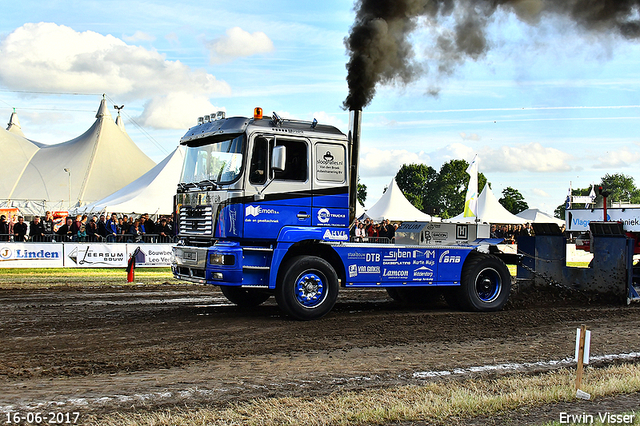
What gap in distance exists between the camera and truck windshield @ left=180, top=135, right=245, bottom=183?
9.22 m

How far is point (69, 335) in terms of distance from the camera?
8203 millimetres

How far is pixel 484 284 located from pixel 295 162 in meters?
4.38

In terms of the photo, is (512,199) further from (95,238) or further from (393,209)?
(95,238)

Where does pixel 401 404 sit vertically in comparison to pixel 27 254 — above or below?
below

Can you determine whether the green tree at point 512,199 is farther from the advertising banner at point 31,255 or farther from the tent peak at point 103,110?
the advertising banner at point 31,255

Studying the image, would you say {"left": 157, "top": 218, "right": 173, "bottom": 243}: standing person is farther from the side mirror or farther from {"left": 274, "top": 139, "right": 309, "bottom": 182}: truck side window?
the side mirror

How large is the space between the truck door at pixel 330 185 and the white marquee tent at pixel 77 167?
37.2 meters

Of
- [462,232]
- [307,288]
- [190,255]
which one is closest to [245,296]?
[190,255]

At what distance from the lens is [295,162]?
31.2 feet

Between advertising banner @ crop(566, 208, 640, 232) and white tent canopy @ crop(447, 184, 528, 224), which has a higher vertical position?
white tent canopy @ crop(447, 184, 528, 224)

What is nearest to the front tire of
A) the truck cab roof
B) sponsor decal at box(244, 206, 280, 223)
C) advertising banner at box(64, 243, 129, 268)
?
sponsor decal at box(244, 206, 280, 223)

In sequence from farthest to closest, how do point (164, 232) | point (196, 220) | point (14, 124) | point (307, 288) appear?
point (14, 124), point (164, 232), point (196, 220), point (307, 288)

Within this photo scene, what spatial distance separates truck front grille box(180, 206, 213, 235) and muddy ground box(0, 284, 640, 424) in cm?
145

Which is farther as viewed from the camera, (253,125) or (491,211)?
(491,211)
